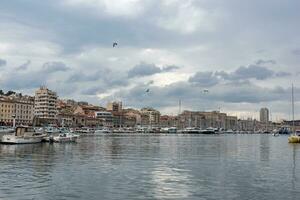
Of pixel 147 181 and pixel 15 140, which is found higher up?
pixel 15 140

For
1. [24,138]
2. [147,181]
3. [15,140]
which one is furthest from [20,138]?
[147,181]

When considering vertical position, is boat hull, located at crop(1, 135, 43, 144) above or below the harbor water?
above

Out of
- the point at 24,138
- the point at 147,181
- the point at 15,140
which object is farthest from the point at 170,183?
the point at 24,138

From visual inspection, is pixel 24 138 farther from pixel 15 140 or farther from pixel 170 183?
pixel 170 183

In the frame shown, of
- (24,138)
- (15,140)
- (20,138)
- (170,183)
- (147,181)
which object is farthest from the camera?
(24,138)

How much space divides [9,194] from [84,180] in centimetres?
734

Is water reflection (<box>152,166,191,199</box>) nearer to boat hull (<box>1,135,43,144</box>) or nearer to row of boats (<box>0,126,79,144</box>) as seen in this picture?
boat hull (<box>1,135,43,144</box>)

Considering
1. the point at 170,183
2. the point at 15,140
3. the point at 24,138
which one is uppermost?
the point at 24,138

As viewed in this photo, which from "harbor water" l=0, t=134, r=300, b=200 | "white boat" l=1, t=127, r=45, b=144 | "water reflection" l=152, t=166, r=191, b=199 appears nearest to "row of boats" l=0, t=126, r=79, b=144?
"white boat" l=1, t=127, r=45, b=144

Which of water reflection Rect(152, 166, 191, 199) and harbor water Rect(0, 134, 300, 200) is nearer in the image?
harbor water Rect(0, 134, 300, 200)

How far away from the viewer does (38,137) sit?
96.8m

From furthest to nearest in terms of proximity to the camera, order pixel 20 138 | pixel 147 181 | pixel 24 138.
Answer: pixel 24 138 < pixel 20 138 < pixel 147 181

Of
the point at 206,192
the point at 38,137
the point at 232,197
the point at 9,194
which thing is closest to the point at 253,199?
the point at 232,197

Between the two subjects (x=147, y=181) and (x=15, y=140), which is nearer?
(x=147, y=181)
